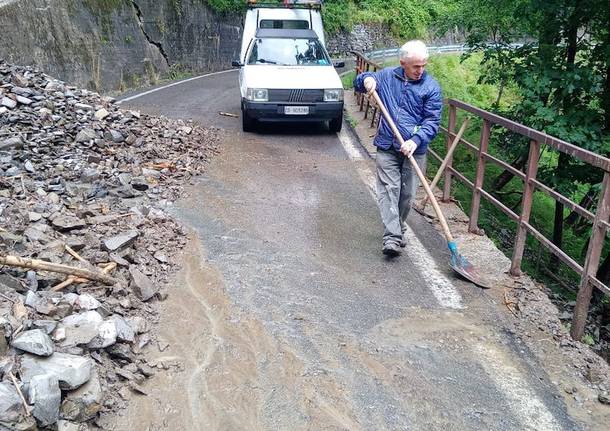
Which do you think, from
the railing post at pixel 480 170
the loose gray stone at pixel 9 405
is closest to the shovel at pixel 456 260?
the railing post at pixel 480 170

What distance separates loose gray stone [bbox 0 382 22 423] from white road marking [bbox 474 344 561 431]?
2.59 meters

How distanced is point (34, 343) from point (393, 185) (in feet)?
11.1

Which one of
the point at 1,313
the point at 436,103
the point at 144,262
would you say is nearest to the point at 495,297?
the point at 436,103

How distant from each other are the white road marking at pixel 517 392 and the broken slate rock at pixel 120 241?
113 inches

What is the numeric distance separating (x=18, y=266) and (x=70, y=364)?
1.11 m

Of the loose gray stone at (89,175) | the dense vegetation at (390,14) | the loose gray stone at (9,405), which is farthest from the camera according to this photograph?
the dense vegetation at (390,14)

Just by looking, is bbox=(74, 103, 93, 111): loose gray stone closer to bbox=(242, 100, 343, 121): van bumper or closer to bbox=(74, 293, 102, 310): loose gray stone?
bbox=(242, 100, 343, 121): van bumper

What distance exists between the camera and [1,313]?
3.38m

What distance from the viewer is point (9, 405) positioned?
2721 millimetres

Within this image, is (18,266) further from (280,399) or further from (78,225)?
(280,399)

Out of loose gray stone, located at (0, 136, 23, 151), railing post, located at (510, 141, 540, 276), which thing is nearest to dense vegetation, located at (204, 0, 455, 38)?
loose gray stone, located at (0, 136, 23, 151)

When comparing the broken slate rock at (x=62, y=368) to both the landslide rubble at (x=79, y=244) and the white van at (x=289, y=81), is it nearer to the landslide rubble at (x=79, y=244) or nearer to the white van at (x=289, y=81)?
the landslide rubble at (x=79, y=244)

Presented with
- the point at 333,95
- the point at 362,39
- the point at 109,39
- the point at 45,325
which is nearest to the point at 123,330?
the point at 45,325

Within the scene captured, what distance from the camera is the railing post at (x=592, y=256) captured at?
13.1 ft
